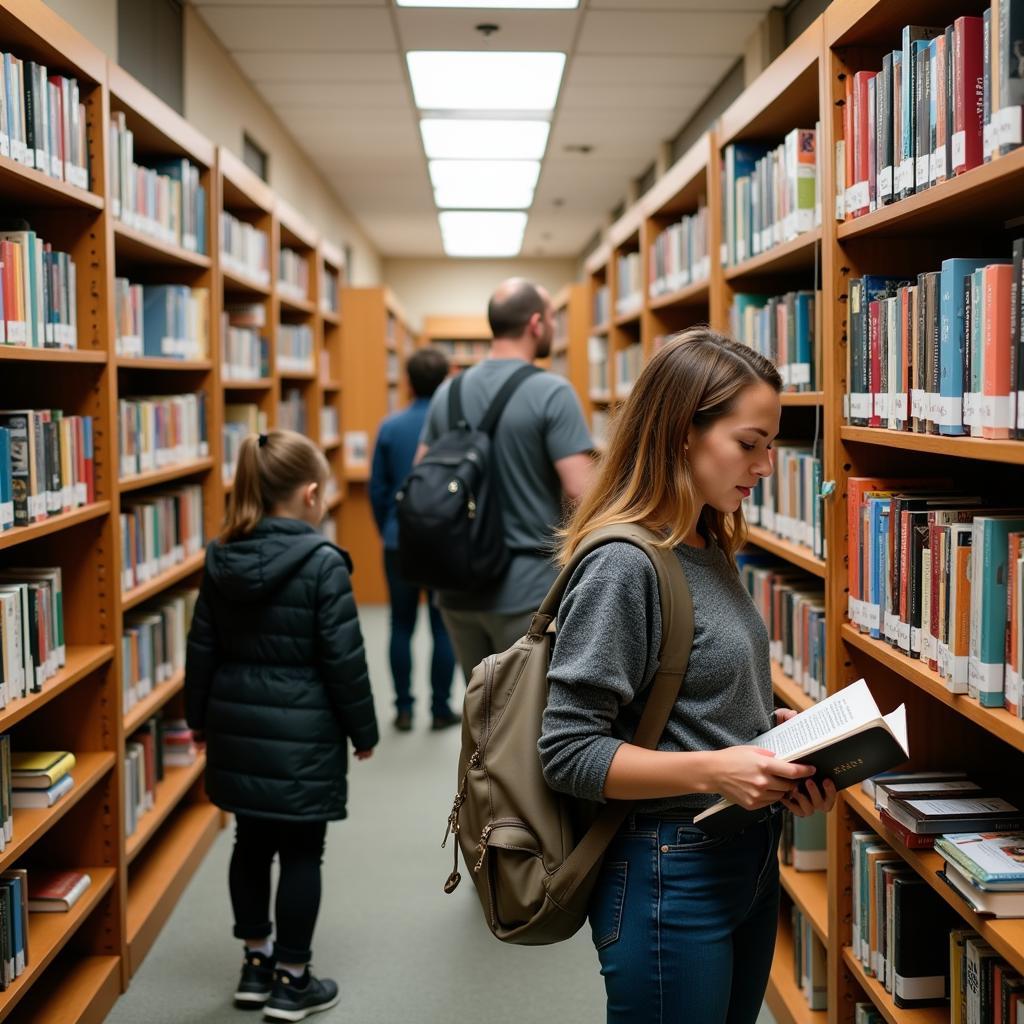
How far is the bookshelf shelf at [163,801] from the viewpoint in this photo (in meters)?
3.05

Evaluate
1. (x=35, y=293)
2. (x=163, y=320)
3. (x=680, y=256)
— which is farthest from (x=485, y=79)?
(x=35, y=293)

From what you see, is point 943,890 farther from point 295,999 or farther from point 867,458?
point 295,999

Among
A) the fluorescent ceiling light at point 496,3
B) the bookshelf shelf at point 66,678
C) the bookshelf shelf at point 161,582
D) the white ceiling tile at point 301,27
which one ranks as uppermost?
the white ceiling tile at point 301,27

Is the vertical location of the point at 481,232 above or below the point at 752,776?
above

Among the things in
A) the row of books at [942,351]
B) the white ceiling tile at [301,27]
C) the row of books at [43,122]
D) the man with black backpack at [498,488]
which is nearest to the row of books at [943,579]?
the row of books at [942,351]

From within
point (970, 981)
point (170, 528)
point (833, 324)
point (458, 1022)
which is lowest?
point (458, 1022)

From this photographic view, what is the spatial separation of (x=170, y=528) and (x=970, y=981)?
104 inches

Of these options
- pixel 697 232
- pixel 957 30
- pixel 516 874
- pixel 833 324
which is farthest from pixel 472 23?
pixel 516 874

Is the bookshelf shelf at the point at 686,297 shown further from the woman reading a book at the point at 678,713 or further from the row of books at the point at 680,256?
the woman reading a book at the point at 678,713

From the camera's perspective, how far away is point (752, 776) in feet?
4.42

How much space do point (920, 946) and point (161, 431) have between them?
2503mm

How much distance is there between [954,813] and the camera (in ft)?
6.04

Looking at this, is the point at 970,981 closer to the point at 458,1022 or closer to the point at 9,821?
the point at 458,1022

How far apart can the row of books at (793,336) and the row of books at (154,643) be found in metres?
1.78
